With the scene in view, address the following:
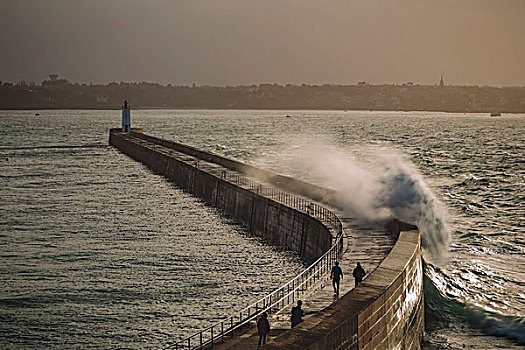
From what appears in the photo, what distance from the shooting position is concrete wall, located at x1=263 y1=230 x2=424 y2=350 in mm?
9727

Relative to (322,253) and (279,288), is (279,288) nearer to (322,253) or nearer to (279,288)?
(279,288)

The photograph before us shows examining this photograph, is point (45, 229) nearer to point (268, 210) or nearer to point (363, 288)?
point (268, 210)

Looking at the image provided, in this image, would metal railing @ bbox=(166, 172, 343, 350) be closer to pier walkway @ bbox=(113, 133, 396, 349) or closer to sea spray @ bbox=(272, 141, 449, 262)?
pier walkway @ bbox=(113, 133, 396, 349)

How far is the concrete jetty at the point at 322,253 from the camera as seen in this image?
10.3m

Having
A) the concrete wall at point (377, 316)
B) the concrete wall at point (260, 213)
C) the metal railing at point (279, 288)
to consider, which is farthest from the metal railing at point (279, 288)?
the concrete wall at point (377, 316)

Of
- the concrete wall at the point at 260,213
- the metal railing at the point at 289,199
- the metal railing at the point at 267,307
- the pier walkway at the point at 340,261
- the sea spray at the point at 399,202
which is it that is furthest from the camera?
the sea spray at the point at 399,202

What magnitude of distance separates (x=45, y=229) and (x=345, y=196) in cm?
1234

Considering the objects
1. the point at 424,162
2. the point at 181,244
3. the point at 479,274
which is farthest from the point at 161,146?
the point at 479,274

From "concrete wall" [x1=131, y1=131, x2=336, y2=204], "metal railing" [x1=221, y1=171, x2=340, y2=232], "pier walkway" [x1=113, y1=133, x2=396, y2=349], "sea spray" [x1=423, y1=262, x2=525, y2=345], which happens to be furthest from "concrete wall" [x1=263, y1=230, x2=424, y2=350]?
"concrete wall" [x1=131, y1=131, x2=336, y2=204]

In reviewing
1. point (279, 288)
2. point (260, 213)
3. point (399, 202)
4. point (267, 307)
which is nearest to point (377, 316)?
point (279, 288)

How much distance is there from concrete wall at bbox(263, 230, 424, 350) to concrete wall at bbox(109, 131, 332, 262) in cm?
411

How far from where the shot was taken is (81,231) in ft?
90.5

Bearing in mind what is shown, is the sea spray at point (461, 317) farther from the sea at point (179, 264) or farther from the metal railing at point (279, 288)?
the metal railing at point (279, 288)

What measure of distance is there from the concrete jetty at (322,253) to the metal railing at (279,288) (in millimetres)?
68
